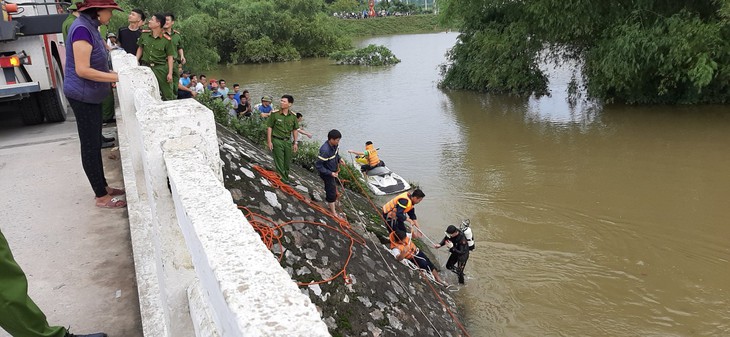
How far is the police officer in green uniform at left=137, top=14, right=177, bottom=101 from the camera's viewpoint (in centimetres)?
733

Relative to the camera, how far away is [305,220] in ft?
22.9

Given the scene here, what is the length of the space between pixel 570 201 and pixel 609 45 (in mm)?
7440

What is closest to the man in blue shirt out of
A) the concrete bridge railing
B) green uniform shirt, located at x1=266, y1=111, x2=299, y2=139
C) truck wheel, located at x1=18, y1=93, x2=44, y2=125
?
green uniform shirt, located at x1=266, y1=111, x2=299, y2=139

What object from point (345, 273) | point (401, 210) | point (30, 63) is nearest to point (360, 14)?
point (30, 63)

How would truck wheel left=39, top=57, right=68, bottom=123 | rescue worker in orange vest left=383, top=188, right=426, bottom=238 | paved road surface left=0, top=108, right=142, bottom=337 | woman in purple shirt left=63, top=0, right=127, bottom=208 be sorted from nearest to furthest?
1. paved road surface left=0, top=108, right=142, bottom=337
2. woman in purple shirt left=63, top=0, right=127, bottom=208
3. rescue worker in orange vest left=383, top=188, right=426, bottom=238
4. truck wheel left=39, top=57, right=68, bottom=123

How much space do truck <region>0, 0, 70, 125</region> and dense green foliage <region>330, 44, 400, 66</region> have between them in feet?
90.4

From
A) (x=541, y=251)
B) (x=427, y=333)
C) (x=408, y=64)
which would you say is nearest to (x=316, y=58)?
(x=408, y=64)

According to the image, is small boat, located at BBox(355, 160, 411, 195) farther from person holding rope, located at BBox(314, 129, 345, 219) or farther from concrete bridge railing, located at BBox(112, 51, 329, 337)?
concrete bridge railing, located at BBox(112, 51, 329, 337)

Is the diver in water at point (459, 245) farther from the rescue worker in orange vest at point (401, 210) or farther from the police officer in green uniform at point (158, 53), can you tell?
the police officer in green uniform at point (158, 53)

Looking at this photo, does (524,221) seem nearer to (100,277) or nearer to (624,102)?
(100,277)

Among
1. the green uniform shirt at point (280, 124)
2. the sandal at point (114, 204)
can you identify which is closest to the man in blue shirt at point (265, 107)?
the green uniform shirt at point (280, 124)

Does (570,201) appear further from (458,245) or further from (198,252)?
(198,252)

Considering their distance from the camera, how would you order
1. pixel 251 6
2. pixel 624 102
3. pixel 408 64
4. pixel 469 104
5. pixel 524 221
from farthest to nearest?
1. pixel 251 6
2. pixel 408 64
3. pixel 469 104
4. pixel 624 102
5. pixel 524 221

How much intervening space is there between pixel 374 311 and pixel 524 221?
5869mm
